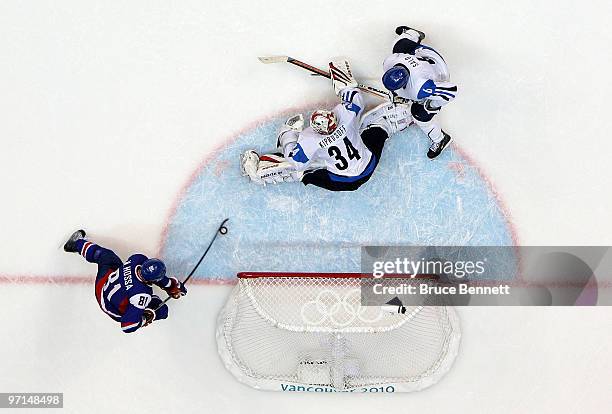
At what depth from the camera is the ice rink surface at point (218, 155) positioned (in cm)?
461

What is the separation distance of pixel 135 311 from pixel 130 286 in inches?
7.3

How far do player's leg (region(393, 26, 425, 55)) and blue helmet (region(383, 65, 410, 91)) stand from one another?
32 centimetres

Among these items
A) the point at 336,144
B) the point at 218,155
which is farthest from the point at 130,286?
the point at 336,144

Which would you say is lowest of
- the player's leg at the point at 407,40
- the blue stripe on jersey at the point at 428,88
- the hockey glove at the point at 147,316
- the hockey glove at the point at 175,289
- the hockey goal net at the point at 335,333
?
the hockey goal net at the point at 335,333

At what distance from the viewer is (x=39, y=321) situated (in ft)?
15.9

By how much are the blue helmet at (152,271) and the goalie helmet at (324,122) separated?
138cm

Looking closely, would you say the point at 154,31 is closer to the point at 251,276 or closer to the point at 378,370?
the point at 251,276

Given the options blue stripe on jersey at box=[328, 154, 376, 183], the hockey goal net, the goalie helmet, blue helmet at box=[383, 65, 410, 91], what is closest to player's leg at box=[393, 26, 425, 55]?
blue helmet at box=[383, 65, 410, 91]

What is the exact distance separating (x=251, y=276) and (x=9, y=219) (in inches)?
75.1

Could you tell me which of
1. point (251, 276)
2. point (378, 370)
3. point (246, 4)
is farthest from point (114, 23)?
point (378, 370)

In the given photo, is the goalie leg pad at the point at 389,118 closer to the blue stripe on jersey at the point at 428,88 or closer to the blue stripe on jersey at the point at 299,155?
the blue stripe on jersey at the point at 428,88

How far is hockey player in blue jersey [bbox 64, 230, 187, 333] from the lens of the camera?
4.22m

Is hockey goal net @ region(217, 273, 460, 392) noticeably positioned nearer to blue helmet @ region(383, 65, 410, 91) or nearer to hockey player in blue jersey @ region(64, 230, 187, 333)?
hockey player in blue jersey @ region(64, 230, 187, 333)

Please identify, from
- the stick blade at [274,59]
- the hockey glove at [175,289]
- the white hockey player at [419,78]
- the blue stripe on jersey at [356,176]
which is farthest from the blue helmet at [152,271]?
the white hockey player at [419,78]
